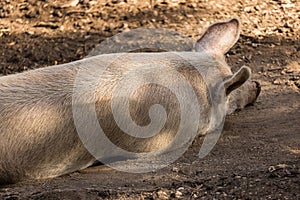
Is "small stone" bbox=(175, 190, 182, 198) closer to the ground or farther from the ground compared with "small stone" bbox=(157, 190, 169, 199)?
closer to the ground

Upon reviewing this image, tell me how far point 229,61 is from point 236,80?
66.2 inches

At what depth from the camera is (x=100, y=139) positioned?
4.50 m

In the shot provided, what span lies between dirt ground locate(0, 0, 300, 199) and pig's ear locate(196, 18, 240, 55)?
0.56 m

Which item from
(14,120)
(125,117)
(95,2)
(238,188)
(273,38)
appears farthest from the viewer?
(95,2)

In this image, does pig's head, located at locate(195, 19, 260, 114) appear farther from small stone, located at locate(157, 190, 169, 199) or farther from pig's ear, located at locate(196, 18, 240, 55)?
small stone, located at locate(157, 190, 169, 199)

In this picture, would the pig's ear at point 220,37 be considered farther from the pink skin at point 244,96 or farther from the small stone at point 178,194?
the small stone at point 178,194

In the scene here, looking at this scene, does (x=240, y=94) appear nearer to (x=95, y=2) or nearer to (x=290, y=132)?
(x=290, y=132)

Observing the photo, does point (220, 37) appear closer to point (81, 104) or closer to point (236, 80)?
point (236, 80)

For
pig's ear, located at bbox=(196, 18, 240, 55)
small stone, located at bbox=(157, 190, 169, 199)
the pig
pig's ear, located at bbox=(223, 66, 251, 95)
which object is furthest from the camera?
pig's ear, located at bbox=(196, 18, 240, 55)

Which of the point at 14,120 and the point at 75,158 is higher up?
the point at 14,120

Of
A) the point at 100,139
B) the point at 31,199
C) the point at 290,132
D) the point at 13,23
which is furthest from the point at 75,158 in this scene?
the point at 13,23

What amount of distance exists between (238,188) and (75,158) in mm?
1170

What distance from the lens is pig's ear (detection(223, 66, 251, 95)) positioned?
4850 mm

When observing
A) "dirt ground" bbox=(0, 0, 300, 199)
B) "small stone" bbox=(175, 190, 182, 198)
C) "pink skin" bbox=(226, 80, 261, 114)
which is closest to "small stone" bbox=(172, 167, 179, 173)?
"dirt ground" bbox=(0, 0, 300, 199)
